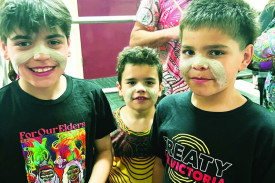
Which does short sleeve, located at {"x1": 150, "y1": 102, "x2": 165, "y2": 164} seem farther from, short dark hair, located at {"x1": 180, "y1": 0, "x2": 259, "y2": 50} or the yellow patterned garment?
short dark hair, located at {"x1": 180, "y1": 0, "x2": 259, "y2": 50}

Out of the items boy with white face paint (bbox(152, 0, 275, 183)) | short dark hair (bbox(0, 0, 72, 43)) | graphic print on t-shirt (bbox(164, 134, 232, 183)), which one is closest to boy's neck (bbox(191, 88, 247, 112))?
boy with white face paint (bbox(152, 0, 275, 183))

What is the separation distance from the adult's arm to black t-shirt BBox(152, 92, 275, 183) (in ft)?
1.17

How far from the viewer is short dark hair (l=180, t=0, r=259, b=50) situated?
0.68m

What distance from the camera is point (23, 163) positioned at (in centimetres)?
78

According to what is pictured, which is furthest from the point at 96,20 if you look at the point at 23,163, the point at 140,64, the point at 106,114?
the point at 23,163

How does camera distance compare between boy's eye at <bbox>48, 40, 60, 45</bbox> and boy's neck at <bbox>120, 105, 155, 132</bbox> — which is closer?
boy's eye at <bbox>48, 40, 60, 45</bbox>

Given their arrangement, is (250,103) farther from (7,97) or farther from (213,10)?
(7,97)

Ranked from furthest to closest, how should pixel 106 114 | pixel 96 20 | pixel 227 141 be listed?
pixel 96 20 → pixel 106 114 → pixel 227 141

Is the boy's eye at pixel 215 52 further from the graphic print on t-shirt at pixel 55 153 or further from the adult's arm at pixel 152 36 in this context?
Result: the graphic print on t-shirt at pixel 55 153

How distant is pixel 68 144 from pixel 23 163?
146mm

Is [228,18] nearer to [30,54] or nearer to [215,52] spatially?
[215,52]

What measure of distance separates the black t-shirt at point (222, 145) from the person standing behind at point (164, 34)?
33 cm

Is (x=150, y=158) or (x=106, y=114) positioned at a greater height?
(x=106, y=114)

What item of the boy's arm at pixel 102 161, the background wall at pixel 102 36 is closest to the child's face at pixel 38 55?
the boy's arm at pixel 102 161
